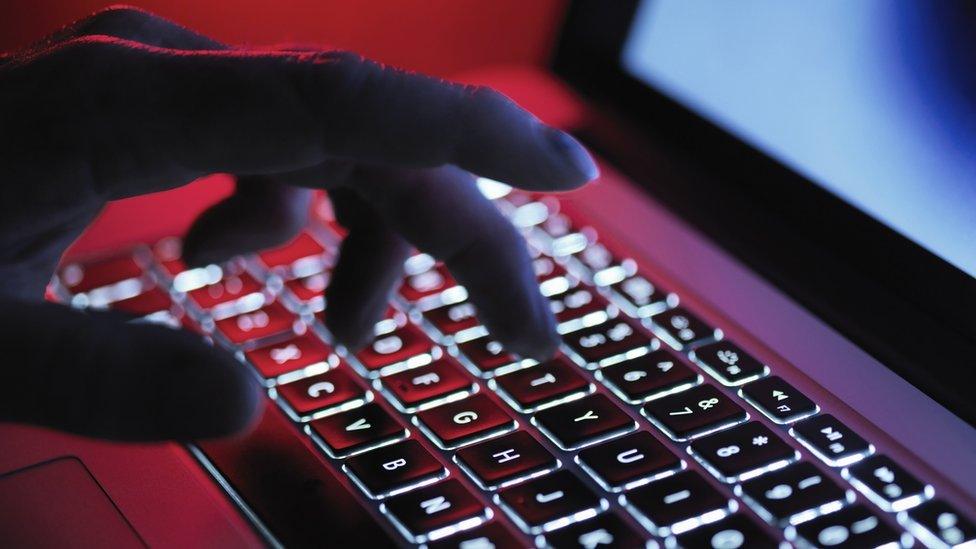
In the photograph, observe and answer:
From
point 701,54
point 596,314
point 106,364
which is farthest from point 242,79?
point 701,54

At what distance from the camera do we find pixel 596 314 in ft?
1.87

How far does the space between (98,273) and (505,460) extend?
0.26 m

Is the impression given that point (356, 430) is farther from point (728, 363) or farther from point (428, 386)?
point (728, 363)

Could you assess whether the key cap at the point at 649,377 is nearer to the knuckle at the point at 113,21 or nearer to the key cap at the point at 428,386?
the key cap at the point at 428,386

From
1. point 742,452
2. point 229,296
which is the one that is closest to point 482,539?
point 742,452

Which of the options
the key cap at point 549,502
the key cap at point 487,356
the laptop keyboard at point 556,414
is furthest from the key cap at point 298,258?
the key cap at point 549,502

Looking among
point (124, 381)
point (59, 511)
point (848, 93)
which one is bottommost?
point (59, 511)

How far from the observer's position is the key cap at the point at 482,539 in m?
0.43

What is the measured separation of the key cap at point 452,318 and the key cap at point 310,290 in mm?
60

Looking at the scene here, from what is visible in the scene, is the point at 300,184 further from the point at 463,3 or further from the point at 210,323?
the point at 463,3

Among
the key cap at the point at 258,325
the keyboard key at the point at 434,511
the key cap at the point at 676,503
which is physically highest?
the key cap at the point at 676,503

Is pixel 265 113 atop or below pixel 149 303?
atop

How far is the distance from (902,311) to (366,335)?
277mm

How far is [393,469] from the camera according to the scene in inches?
18.5
